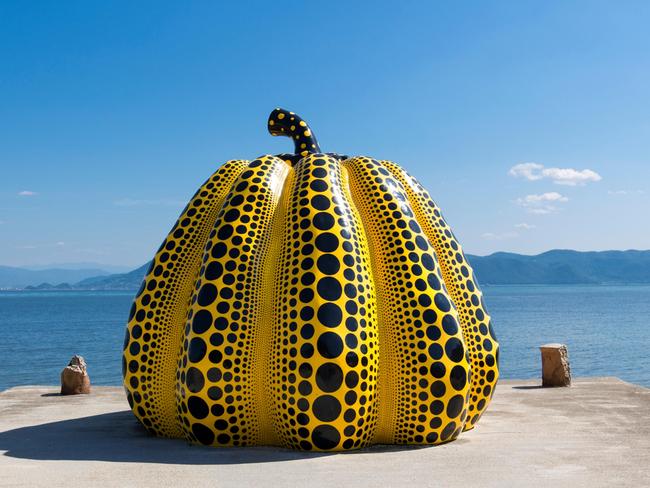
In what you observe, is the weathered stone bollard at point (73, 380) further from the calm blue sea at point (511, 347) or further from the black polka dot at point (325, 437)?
the calm blue sea at point (511, 347)

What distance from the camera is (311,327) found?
27.4ft

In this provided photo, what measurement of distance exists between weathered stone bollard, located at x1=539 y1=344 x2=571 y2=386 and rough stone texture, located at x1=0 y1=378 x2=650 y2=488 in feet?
11.3

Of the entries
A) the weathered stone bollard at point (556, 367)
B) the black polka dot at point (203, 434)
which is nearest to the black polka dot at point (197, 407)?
the black polka dot at point (203, 434)

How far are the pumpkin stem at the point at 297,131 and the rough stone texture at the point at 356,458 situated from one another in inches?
182

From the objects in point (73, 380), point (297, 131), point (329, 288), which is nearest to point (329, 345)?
point (329, 288)

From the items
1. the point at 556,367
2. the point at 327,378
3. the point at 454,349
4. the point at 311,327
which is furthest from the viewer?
the point at 556,367

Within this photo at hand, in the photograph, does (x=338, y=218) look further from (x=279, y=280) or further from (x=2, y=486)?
(x=2, y=486)

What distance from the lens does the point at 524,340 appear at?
58656mm

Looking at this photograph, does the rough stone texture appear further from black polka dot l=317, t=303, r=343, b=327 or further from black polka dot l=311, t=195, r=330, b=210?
black polka dot l=311, t=195, r=330, b=210

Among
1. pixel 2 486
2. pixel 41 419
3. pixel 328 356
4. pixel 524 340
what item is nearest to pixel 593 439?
pixel 328 356

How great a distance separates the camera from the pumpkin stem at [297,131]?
11469 millimetres

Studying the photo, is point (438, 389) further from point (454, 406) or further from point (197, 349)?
point (197, 349)

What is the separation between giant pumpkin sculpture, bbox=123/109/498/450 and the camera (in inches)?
330

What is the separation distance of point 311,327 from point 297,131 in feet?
13.5
